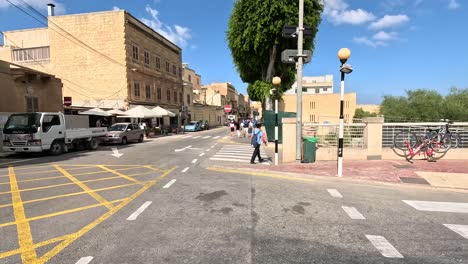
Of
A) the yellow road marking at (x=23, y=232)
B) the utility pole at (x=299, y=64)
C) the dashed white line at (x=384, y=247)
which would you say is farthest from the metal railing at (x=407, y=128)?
the yellow road marking at (x=23, y=232)

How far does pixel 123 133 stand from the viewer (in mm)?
21953

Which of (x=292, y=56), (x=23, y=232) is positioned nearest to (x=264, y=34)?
(x=292, y=56)

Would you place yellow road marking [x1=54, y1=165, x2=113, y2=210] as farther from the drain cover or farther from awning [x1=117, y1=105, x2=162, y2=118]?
awning [x1=117, y1=105, x2=162, y2=118]

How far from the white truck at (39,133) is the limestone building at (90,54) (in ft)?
52.6

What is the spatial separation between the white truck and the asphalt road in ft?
18.9

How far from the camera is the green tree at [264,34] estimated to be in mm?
22094

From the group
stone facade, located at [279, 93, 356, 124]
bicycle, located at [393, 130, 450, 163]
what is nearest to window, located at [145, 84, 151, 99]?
bicycle, located at [393, 130, 450, 163]

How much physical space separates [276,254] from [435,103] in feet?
107

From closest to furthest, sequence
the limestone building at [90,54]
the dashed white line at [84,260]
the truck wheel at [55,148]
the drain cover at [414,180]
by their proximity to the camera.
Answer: the dashed white line at [84,260]
the drain cover at [414,180]
the truck wheel at [55,148]
the limestone building at [90,54]

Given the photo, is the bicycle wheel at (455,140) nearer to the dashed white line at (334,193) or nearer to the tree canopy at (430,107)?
the dashed white line at (334,193)

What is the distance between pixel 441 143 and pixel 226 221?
1074cm

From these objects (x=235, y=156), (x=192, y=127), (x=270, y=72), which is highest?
(x=270, y=72)

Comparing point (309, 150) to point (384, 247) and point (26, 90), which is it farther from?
point (26, 90)

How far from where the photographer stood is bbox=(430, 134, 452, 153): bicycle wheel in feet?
38.4
